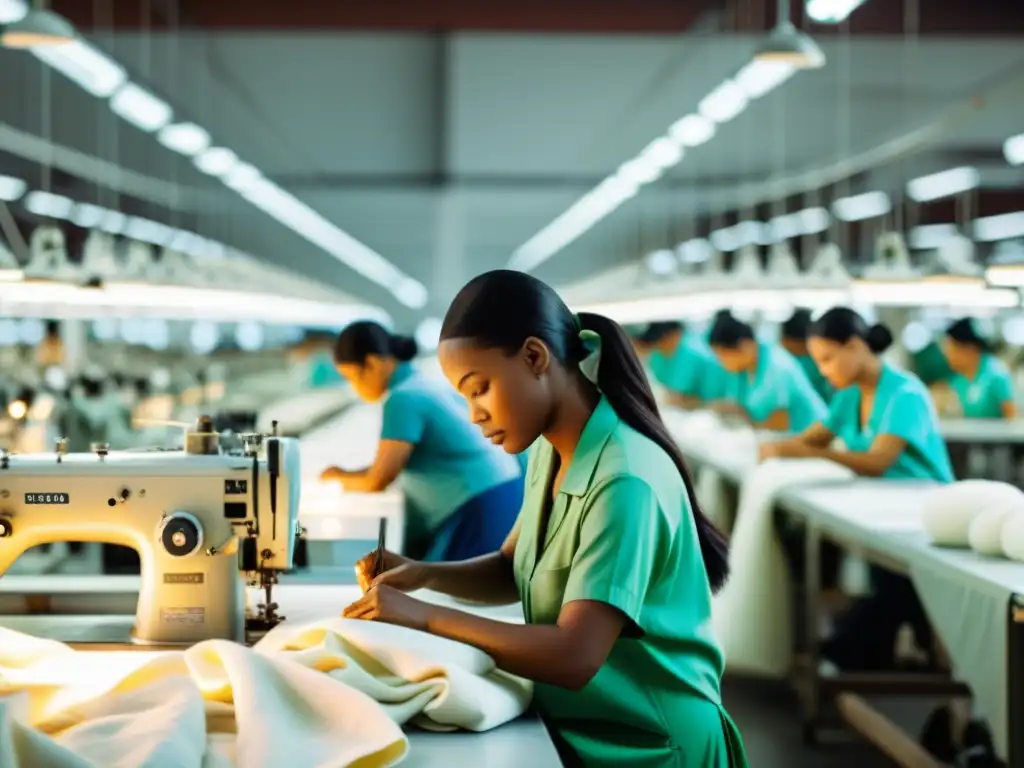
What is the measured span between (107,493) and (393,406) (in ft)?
6.23

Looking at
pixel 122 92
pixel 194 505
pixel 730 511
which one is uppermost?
pixel 122 92

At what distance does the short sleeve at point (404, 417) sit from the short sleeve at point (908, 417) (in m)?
1.99

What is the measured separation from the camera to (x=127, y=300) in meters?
5.96

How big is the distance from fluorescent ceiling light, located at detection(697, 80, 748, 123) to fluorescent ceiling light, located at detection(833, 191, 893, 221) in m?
9.21

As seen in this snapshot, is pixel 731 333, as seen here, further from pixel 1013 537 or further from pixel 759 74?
pixel 1013 537

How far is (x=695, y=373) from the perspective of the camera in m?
11.5

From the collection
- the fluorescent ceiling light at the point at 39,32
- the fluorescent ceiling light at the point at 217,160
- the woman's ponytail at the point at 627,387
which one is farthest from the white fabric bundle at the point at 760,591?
the fluorescent ceiling light at the point at 217,160

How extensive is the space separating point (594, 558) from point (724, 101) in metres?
4.76

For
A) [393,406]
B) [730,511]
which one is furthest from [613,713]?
[730,511]

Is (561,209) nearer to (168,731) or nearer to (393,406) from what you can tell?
(393,406)

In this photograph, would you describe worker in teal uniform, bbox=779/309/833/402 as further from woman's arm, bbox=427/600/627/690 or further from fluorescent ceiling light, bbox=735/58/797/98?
woman's arm, bbox=427/600/627/690

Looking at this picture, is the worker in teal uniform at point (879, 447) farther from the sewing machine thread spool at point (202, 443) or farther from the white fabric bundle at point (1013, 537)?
the sewing machine thread spool at point (202, 443)

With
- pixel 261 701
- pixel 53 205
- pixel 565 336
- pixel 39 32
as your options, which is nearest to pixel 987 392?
pixel 39 32

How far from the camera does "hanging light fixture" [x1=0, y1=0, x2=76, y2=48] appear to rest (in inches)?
181
